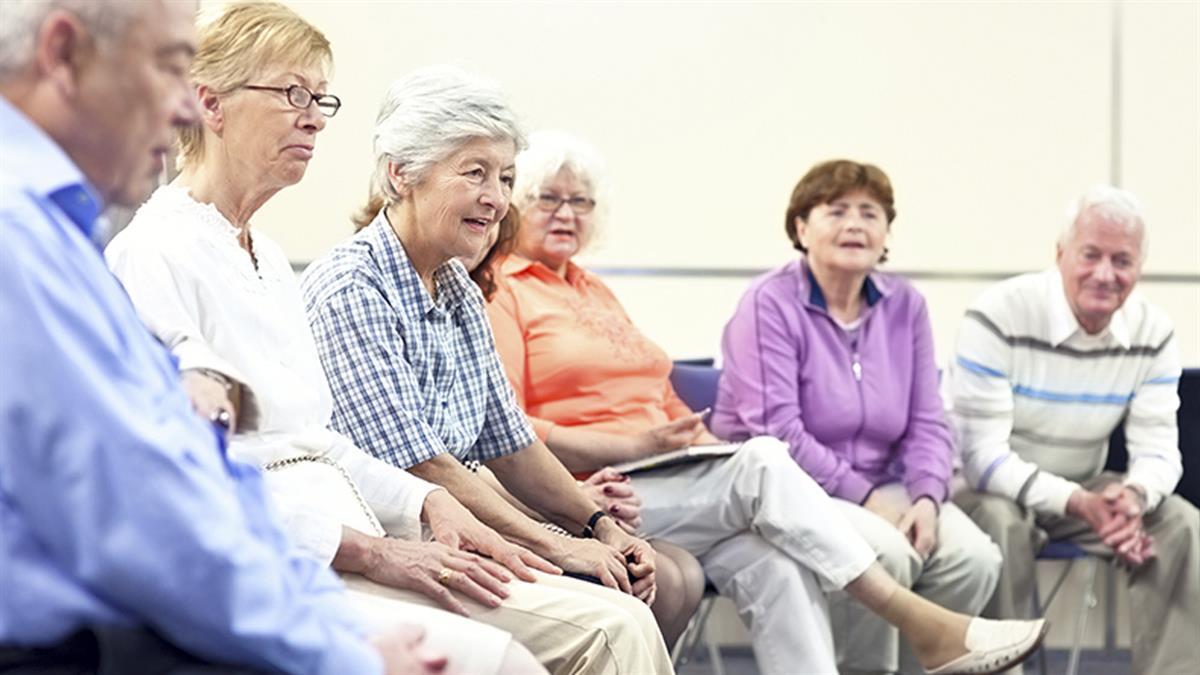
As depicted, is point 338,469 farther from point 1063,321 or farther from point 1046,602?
point 1046,602

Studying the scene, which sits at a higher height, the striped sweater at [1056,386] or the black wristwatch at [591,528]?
the black wristwatch at [591,528]

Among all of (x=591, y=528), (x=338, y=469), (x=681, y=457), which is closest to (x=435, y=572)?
(x=338, y=469)

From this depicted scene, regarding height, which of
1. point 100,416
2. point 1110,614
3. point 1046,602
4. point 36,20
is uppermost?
point 36,20

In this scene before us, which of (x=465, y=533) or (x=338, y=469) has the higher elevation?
(x=338, y=469)

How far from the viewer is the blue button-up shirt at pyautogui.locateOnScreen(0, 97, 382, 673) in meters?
1.21

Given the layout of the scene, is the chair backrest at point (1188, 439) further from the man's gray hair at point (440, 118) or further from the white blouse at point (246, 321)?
the white blouse at point (246, 321)

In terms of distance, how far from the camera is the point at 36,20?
1.26 meters

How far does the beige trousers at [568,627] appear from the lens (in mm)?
2197

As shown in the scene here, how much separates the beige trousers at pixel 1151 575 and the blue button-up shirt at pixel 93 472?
8.92ft

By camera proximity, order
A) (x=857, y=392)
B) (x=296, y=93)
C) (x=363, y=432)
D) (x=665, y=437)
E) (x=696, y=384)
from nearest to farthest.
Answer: (x=296, y=93) < (x=363, y=432) < (x=665, y=437) < (x=857, y=392) < (x=696, y=384)

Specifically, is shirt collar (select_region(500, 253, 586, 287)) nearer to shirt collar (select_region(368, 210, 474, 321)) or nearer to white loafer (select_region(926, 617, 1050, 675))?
shirt collar (select_region(368, 210, 474, 321))

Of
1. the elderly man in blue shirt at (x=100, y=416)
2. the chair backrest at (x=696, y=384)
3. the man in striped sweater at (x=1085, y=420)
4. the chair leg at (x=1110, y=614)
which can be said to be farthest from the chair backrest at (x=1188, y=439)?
the elderly man in blue shirt at (x=100, y=416)

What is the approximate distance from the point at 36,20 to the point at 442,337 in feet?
4.52

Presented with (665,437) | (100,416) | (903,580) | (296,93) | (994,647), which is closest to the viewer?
(100,416)
